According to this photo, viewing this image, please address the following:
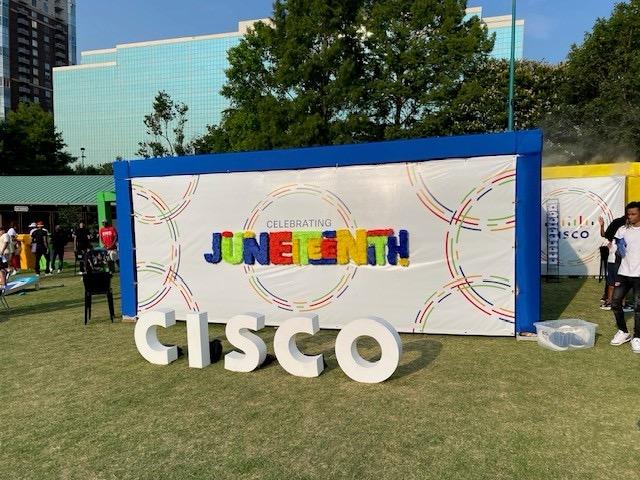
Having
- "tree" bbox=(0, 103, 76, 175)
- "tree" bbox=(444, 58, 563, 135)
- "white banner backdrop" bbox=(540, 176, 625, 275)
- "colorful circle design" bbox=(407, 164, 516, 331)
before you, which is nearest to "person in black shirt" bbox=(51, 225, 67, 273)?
"colorful circle design" bbox=(407, 164, 516, 331)

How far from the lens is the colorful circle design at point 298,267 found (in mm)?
6656

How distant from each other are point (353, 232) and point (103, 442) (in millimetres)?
4050

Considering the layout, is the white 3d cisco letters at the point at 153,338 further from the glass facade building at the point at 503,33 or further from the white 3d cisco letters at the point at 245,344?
the glass facade building at the point at 503,33

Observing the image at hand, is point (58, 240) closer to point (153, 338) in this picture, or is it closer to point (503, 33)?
point (153, 338)

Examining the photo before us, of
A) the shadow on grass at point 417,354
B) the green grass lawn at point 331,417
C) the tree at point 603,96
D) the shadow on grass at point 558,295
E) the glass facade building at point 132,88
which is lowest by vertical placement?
the green grass lawn at point 331,417

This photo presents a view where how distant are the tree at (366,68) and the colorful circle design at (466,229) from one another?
48.8ft

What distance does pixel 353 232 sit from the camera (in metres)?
6.60

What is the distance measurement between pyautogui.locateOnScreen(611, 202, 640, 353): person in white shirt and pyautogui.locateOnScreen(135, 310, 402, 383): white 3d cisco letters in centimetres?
300

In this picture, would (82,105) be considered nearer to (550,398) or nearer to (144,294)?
(144,294)

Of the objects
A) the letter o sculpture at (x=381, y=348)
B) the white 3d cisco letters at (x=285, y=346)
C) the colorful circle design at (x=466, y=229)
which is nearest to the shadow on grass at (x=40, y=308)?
the white 3d cisco letters at (x=285, y=346)

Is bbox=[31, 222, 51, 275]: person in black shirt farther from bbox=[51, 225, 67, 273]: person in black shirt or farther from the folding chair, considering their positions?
the folding chair

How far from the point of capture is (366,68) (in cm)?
2194

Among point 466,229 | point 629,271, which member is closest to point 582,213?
point 629,271

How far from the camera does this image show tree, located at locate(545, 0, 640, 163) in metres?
19.7
